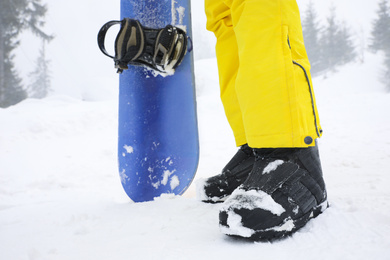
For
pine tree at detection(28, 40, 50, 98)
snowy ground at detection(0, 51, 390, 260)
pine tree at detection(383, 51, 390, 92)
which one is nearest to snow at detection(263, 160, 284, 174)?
snowy ground at detection(0, 51, 390, 260)

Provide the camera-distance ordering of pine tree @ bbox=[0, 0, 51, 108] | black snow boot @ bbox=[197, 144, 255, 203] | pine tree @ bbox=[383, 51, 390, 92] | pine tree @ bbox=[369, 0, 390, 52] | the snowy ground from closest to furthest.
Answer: the snowy ground < black snow boot @ bbox=[197, 144, 255, 203] < pine tree @ bbox=[0, 0, 51, 108] < pine tree @ bbox=[383, 51, 390, 92] < pine tree @ bbox=[369, 0, 390, 52]

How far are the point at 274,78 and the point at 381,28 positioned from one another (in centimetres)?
2440

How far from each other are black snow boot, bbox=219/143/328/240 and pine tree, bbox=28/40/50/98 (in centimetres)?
3253

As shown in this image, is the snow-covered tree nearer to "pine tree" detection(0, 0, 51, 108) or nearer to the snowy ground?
"pine tree" detection(0, 0, 51, 108)

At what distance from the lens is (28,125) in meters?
2.44

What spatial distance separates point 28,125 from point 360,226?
2.73 meters

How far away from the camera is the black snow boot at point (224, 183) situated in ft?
2.57

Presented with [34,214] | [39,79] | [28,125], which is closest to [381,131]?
[34,214]

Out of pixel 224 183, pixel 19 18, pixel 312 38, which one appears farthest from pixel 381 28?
pixel 224 183

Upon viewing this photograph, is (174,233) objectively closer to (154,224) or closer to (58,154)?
(154,224)

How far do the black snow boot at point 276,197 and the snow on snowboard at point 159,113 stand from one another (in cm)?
44

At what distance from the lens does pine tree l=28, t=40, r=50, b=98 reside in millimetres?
28297

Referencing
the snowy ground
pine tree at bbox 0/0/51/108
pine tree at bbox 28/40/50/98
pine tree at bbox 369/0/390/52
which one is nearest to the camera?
the snowy ground

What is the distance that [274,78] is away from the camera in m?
0.59
